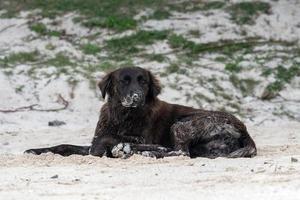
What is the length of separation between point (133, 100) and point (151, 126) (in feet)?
1.38

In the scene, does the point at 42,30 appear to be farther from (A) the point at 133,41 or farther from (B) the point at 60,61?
(A) the point at 133,41

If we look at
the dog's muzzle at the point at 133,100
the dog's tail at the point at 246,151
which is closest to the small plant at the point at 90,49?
the dog's muzzle at the point at 133,100

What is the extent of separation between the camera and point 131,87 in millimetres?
10297

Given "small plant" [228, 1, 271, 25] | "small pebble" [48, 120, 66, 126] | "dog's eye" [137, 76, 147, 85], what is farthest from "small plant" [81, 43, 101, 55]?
"dog's eye" [137, 76, 147, 85]

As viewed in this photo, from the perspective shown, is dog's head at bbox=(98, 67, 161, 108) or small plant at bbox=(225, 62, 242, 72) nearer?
dog's head at bbox=(98, 67, 161, 108)

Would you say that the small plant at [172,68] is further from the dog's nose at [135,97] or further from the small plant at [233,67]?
the dog's nose at [135,97]

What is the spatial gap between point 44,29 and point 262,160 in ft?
30.8

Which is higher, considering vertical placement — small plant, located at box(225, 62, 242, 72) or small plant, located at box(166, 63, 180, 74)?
small plant, located at box(166, 63, 180, 74)

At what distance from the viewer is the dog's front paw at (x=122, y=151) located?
391 inches

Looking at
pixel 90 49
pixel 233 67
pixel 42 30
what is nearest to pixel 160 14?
pixel 90 49

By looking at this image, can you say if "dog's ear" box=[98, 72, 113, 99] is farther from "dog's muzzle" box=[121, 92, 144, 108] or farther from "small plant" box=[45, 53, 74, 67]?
"small plant" box=[45, 53, 74, 67]

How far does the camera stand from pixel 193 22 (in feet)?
59.0

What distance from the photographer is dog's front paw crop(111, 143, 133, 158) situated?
9.93 metres

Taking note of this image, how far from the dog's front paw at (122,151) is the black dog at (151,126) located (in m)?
0.11
